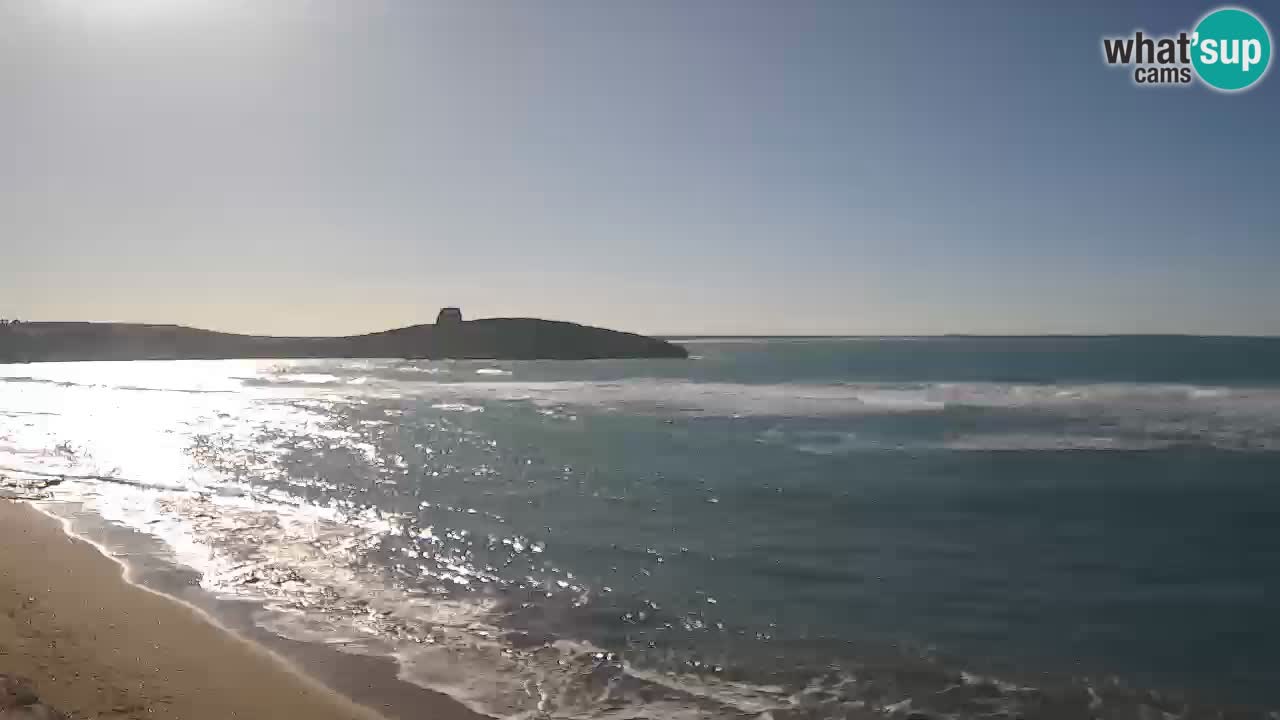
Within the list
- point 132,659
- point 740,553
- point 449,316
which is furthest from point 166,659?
point 449,316

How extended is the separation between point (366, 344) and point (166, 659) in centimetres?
16841

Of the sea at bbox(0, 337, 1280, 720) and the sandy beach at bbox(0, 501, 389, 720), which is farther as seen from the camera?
the sea at bbox(0, 337, 1280, 720)

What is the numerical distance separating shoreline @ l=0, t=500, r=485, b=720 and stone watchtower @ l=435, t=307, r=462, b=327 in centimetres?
14779

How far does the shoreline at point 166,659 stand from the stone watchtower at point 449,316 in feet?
485

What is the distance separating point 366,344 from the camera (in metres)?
170

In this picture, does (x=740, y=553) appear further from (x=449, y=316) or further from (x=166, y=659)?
(x=449, y=316)

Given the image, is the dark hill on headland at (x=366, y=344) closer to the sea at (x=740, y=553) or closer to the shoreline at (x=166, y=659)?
the sea at (x=740, y=553)

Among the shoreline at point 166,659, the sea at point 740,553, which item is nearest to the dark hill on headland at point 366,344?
the sea at point 740,553

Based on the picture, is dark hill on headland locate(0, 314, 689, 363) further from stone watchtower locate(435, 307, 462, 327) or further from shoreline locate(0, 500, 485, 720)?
shoreline locate(0, 500, 485, 720)

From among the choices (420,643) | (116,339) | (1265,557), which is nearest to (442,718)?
(420,643)

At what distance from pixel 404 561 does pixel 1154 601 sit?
11490 millimetres

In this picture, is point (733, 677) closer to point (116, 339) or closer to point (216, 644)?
point (216, 644)

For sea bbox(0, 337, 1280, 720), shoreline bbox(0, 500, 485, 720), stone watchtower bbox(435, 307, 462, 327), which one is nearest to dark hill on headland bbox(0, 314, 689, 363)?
stone watchtower bbox(435, 307, 462, 327)

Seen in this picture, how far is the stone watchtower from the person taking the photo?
158500 mm
